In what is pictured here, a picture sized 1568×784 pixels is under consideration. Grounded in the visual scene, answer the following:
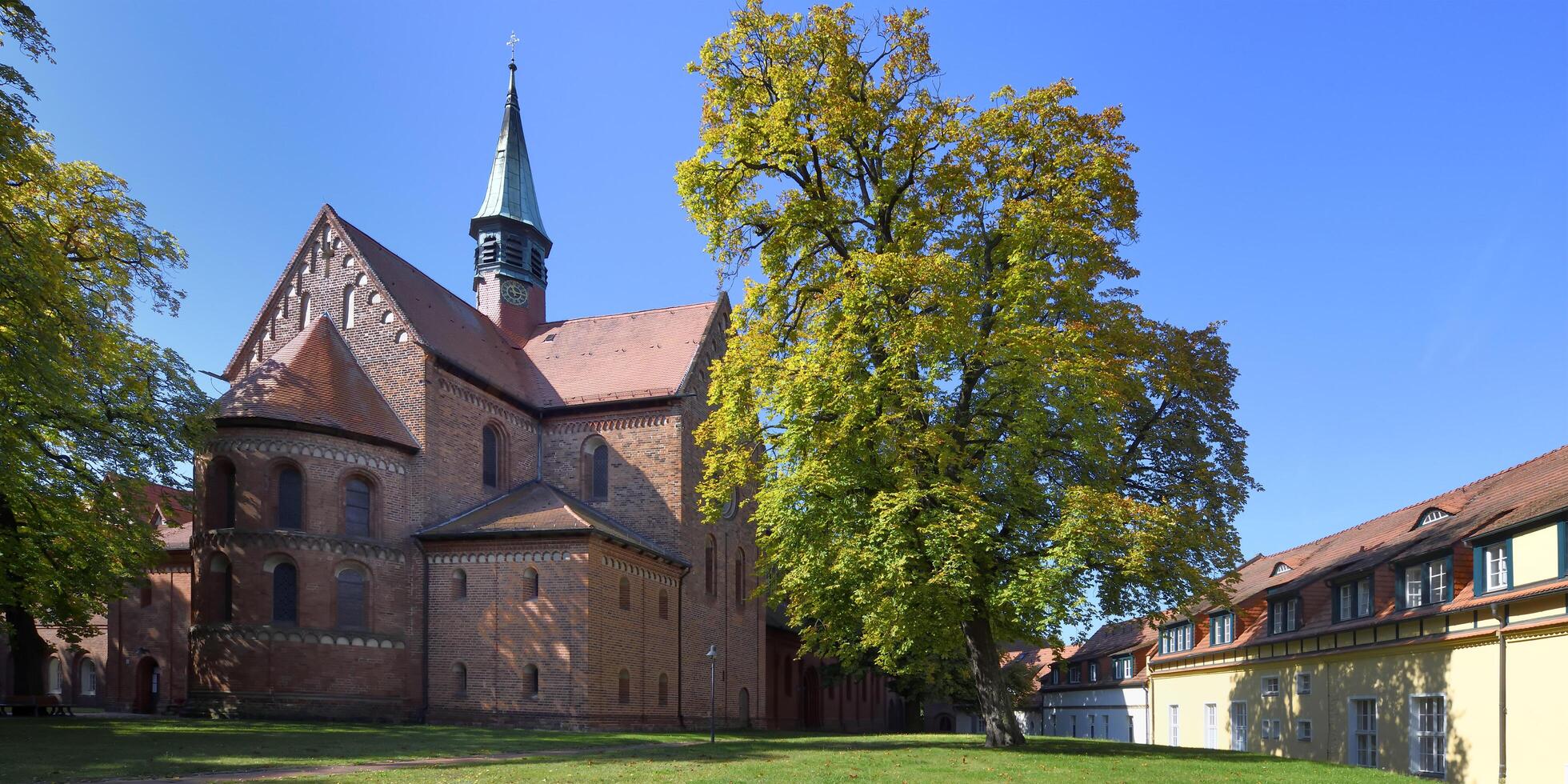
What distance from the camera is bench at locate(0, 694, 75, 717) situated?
24.8m

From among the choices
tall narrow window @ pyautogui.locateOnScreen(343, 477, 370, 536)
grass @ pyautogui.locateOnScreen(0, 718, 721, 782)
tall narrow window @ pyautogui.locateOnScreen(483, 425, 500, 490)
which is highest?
tall narrow window @ pyautogui.locateOnScreen(483, 425, 500, 490)

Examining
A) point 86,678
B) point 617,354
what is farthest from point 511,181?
point 86,678

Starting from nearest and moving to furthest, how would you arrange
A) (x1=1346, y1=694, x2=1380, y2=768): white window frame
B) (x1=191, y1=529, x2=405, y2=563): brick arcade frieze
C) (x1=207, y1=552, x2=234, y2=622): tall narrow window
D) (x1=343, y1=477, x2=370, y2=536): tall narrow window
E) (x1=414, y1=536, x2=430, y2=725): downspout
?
(x1=1346, y1=694, x2=1380, y2=768): white window frame, (x1=191, y1=529, x2=405, y2=563): brick arcade frieze, (x1=207, y1=552, x2=234, y2=622): tall narrow window, (x1=343, y1=477, x2=370, y2=536): tall narrow window, (x1=414, y1=536, x2=430, y2=725): downspout

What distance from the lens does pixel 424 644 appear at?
1179 inches

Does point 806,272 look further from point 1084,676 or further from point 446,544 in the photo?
point 1084,676

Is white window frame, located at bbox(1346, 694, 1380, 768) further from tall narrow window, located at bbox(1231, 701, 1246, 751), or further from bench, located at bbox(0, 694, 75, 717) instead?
bench, located at bbox(0, 694, 75, 717)

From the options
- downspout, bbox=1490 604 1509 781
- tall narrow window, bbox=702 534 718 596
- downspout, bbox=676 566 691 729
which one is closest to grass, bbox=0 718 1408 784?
downspout, bbox=1490 604 1509 781

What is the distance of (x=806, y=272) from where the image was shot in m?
23.1

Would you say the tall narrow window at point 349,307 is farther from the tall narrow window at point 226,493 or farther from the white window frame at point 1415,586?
the white window frame at point 1415,586

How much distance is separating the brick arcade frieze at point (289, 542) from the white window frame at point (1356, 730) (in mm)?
24185

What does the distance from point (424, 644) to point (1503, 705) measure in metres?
24.7

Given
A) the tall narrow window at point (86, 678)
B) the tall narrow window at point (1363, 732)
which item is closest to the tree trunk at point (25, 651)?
the tall narrow window at point (86, 678)

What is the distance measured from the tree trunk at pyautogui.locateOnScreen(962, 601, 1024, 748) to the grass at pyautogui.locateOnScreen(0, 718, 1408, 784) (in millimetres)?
447

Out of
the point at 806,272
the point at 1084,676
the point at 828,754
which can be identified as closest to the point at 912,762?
the point at 828,754
